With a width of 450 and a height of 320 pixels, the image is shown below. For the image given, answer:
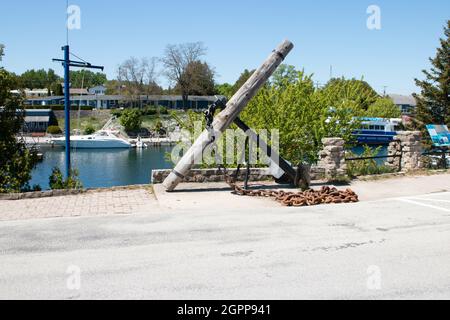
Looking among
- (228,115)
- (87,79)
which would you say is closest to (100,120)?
(87,79)

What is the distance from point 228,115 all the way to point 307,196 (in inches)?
118

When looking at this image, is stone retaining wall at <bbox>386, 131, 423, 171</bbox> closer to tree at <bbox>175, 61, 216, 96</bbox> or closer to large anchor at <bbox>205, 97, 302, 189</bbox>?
large anchor at <bbox>205, 97, 302, 189</bbox>

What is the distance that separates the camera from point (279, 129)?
17.8 meters

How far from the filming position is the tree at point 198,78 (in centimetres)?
10431

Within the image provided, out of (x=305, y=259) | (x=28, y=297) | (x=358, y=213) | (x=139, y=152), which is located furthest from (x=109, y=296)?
(x=139, y=152)

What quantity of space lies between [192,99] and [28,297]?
102713mm

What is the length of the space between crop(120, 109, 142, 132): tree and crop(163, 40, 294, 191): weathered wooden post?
78828 millimetres

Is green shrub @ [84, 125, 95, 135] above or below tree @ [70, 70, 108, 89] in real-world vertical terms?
below

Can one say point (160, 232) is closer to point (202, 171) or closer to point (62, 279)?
point (62, 279)

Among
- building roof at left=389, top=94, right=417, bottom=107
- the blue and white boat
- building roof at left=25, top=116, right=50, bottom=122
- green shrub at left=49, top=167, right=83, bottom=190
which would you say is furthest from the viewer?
building roof at left=389, top=94, right=417, bottom=107

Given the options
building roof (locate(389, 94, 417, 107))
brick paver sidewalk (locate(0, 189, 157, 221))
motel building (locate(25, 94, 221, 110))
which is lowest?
brick paver sidewalk (locate(0, 189, 157, 221))

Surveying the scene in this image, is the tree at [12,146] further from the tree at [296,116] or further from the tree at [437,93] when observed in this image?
Answer: the tree at [437,93]

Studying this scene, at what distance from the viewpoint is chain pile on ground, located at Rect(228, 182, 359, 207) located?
34.7ft

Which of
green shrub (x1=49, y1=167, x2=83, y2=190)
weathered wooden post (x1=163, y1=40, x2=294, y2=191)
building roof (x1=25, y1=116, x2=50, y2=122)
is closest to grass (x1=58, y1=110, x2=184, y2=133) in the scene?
building roof (x1=25, y1=116, x2=50, y2=122)
